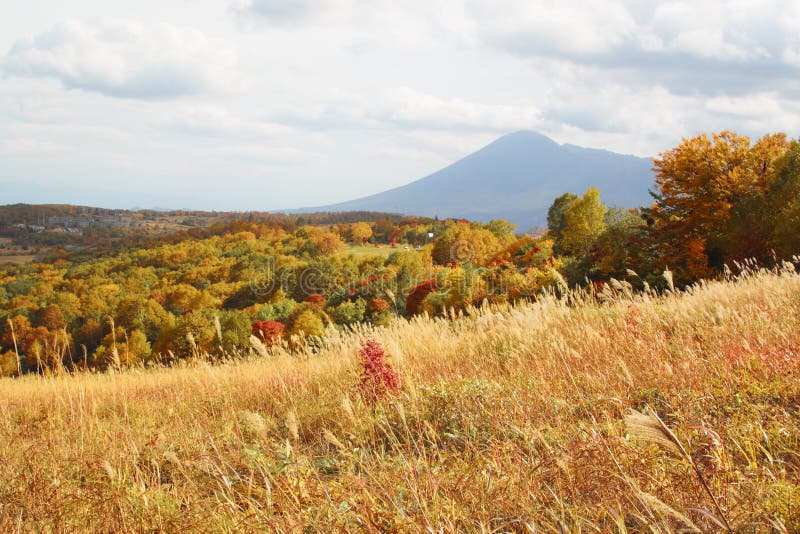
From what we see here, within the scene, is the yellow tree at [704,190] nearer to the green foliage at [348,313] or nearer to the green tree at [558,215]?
the green tree at [558,215]

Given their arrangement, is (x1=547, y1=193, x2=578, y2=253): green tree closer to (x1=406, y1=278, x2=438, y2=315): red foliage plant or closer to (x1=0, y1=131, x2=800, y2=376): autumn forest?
(x1=0, y1=131, x2=800, y2=376): autumn forest

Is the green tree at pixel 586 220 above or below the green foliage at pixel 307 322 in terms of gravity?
above

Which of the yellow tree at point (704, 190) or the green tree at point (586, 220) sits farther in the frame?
the green tree at point (586, 220)

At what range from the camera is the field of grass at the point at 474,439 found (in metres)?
1.91

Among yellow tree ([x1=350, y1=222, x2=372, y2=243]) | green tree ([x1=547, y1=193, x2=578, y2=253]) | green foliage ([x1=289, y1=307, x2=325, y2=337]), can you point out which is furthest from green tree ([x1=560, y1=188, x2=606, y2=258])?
yellow tree ([x1=350, y1=222, x2=372, y2=243])

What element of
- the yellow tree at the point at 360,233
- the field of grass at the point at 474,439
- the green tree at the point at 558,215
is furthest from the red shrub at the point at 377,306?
the yellow tree at the point at 360,233

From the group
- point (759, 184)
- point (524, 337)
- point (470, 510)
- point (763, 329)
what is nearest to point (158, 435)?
point (470, 510)

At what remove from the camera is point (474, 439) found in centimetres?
308

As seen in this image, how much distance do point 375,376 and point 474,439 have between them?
4.87 feet

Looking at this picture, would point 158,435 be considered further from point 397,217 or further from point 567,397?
point 397,217

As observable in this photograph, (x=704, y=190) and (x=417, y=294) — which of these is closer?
(x=704, y=190)

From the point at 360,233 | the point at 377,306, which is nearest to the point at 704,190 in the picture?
the point at 377,306

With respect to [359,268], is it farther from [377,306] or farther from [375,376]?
[375,376]

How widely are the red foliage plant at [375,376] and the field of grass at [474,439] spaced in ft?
0.74
